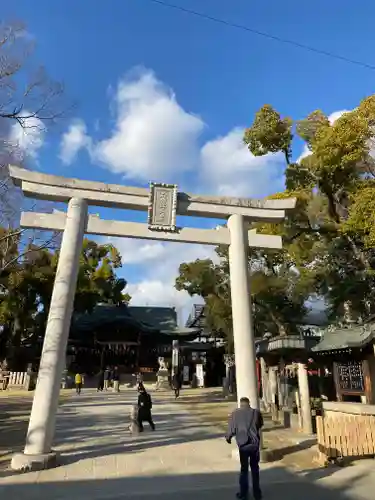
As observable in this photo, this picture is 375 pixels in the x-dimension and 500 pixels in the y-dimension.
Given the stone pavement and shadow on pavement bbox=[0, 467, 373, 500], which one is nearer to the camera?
shadow on pavement bbox=[0, 467, 373, 500]

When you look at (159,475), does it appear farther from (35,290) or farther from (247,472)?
(35,290)

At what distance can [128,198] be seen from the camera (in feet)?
32.0

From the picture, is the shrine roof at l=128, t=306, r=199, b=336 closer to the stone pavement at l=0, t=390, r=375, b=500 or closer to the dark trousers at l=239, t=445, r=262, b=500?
the stone pavement at l=0, t=390, r=375, b=500

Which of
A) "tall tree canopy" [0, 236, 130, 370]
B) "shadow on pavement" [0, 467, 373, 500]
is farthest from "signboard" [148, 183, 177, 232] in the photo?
"tall tree canopy" [0, 236, 130, 370]

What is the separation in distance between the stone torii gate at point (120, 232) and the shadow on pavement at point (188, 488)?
1413 mm

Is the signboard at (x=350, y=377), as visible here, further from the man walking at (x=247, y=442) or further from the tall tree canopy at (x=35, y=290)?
the tall tree canopy at (x=35, y=290)

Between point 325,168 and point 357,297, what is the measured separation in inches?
227

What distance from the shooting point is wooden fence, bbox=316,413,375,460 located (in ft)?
26.8

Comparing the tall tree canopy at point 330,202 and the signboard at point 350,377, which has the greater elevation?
the tall tree canopy at point 330,202

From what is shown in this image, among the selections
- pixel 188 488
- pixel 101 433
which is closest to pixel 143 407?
pixel 101 433

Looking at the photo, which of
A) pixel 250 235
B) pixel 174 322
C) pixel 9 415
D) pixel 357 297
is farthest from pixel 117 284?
pixel 250 235

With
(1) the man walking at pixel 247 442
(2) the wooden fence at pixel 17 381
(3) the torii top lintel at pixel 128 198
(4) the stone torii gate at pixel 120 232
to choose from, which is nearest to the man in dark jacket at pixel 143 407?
(4) the stone torii gate at pixel 120 232

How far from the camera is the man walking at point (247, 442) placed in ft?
18.6

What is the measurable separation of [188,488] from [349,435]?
383cm
